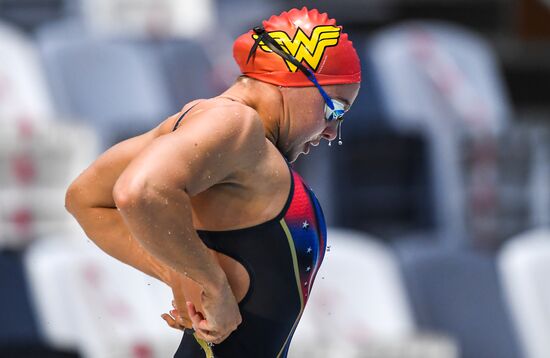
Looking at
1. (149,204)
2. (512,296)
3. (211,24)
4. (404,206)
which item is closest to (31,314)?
(512,296)

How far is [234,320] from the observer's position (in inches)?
121

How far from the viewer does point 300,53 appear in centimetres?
314

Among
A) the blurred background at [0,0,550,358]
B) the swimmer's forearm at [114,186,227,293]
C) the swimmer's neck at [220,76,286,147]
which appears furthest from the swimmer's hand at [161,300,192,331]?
the blurred background at [0,0,550,358]

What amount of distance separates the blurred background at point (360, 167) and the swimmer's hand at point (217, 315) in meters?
2.15

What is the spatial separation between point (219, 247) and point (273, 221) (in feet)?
0.47

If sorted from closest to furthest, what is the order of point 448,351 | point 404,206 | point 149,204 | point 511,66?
point 149,204 < point 448,351 < point 404,206 < point 511,66

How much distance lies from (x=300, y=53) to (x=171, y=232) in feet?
1.93

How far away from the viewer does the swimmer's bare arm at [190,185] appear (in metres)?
2.76

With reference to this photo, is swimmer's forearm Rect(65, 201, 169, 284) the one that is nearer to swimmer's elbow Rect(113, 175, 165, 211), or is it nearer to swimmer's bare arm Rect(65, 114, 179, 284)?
swimmer's bare arm Rect(65, 114, 179, 284)

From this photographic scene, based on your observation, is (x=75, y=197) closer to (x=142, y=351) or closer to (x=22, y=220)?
(x=142, y=351)

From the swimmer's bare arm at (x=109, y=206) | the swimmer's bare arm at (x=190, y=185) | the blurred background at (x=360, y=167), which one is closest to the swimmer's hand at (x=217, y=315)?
the swimmer's bare arm at (x=190, y=185)

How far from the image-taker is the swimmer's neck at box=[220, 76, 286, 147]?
10.3ft

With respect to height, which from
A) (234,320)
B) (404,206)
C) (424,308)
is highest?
(234,320)

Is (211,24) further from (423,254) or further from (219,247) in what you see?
(219,247)
